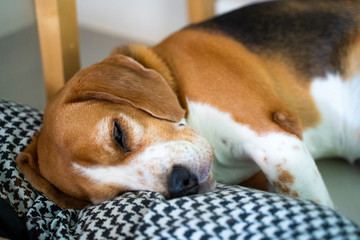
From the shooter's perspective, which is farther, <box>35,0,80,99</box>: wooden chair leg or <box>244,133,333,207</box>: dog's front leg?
<box>35,0,80,99</box>: wooden chair leg

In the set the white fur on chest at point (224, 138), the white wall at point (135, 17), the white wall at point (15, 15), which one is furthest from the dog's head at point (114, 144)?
the white wall at point (135, 17)

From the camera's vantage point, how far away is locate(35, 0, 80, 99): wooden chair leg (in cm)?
195

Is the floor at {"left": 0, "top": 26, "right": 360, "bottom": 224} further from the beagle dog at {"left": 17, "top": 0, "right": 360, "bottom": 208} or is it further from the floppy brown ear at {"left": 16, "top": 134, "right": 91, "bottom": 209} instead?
the floppy brown ear at {"left": 16, "top": 134, "right": 91, "bottom": 209}

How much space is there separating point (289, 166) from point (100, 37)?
83.3 inches

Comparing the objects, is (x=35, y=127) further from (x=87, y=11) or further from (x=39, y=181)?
(x=87, y=11)

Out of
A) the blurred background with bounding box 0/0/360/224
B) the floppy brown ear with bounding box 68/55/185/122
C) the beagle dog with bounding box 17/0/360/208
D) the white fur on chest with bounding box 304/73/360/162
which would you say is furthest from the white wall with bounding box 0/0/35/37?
the white fur on chest with bounding box 304/73/360/162

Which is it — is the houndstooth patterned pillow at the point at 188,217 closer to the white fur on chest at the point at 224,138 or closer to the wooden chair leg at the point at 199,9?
the white fur on chest at the point at 224,138

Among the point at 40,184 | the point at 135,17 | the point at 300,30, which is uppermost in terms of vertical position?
the point at 300,30

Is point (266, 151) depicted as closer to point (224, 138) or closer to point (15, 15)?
point (224, 138)

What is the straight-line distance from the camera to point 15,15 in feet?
6.40

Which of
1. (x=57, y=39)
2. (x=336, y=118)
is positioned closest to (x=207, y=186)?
(x=336, y=118)

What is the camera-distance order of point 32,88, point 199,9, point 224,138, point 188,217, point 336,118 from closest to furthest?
point 188,217
point 224,138
point 336,118
point 32,88
point 199,9

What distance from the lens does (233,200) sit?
1217 millimetres

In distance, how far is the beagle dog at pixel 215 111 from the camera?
141 centimetres
